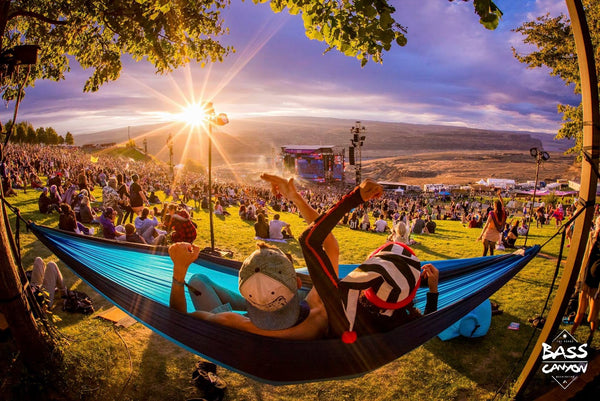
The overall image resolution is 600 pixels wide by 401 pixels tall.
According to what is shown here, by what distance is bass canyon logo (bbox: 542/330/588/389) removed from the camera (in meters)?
3.80

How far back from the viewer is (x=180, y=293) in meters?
2.61

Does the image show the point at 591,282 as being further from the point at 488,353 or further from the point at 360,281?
the point at 360,281

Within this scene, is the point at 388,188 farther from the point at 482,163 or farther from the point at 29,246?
the point at 482,163

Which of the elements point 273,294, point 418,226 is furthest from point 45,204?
point 418,226

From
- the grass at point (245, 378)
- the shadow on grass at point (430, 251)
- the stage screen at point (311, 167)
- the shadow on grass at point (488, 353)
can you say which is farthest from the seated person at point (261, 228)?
the stage screen at point (311, 167)

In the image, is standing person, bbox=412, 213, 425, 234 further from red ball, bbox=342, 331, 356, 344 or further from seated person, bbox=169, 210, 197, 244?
red ball, bbox=342, 331, 356, 344

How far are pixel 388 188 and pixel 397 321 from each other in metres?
57.4

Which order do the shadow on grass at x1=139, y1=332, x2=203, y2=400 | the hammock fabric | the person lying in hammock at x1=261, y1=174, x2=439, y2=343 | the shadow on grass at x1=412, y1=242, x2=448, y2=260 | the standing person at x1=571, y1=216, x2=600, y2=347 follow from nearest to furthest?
the person lying in hammock at x1=261, y1=174, x2=439, y2=343
the hammock fabric
the shadow on grass at x1=139, y1=332, x2=203, y2=400
the standing person at x1=571, y1=216, x2=600, y2=347
the shadow on grass at x1=412, y1=242, x2=448, y2=260

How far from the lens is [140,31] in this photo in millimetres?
5430

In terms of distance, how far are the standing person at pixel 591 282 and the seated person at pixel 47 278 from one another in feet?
23.3

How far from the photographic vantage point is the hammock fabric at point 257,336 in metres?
A: 2.34

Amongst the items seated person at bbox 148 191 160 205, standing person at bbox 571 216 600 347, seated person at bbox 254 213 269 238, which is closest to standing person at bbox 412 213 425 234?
seated person at bbox 254 213 269 238

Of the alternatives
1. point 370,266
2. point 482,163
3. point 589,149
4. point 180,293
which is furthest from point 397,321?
point 482,163

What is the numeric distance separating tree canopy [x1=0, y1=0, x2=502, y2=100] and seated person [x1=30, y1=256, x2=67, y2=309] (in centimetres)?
239
